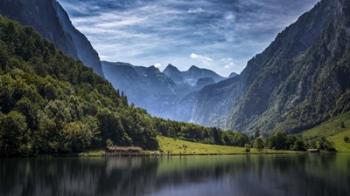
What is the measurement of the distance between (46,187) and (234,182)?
4392cm

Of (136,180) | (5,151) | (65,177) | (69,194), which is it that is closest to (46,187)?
(69,194)

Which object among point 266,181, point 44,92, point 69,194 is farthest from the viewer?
point 44,92

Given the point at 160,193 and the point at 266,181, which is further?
the point at 266,181

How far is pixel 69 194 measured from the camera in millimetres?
76500

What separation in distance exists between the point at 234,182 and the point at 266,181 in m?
8.10

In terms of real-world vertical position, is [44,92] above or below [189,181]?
above

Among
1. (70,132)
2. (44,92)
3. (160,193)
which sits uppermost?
(44,92)

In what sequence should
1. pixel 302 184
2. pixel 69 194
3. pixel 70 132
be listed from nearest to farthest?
1. pixel 69 194
2. pixel 302 184
3. pixel 70 132

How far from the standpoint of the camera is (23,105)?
170 metres

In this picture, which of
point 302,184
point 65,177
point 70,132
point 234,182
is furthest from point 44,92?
point 302,184

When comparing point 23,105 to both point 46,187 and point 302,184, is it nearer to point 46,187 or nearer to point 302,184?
point 46,187

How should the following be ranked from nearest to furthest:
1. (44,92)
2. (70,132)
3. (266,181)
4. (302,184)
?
1. (302,184)
2. (266,181)
3. (70,132)
4. (44,92)

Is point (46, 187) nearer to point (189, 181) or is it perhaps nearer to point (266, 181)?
point (189, 181)

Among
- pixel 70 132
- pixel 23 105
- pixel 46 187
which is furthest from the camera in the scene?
pixel 70 132
